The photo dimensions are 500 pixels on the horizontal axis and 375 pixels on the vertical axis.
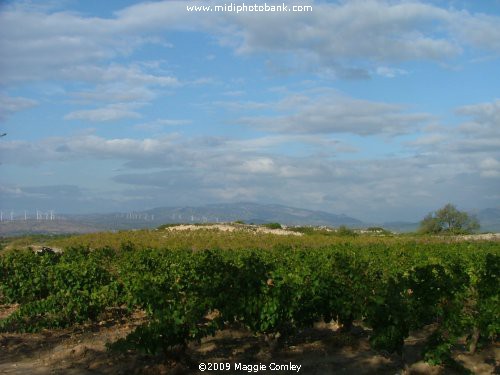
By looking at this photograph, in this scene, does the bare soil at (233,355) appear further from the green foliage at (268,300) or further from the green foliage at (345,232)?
the green foliage at (345,232)

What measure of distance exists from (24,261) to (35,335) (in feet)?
14.8

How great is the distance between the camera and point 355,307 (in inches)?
387

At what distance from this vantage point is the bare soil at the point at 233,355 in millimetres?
9070

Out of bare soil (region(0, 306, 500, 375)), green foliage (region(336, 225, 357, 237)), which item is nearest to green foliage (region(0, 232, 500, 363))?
bare soil (region(0, 306, 500, 375))

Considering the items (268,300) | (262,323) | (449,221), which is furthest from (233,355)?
(449,221)

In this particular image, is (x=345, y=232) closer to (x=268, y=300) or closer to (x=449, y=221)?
(x=449, y=221)

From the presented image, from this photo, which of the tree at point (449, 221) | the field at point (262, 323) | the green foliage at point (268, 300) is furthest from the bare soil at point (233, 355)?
the tree at point (449, 221)

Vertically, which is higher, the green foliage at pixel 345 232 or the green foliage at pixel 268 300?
the green foliage at pixel 268 300

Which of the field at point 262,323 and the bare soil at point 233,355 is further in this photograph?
the bare soil at point 233,355

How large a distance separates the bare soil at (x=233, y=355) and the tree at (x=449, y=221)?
62.2 m

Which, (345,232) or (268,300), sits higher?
(268,300)

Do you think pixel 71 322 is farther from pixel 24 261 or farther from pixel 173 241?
pixel 173 241

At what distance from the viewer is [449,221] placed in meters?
71.6

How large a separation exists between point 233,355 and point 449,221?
67.7 meters
